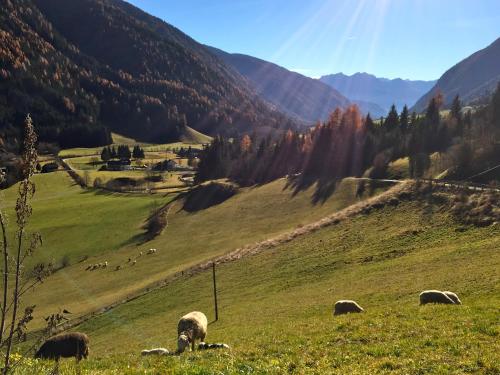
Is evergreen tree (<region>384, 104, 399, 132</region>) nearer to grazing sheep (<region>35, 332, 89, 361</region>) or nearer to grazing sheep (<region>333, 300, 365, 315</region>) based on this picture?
grazing sheep (<region>333, 300, 365, 315</region>)

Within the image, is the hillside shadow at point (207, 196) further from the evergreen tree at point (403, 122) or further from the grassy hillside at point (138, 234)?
the evergreen tree at point (403, 122)

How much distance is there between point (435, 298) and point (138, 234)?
82237 millimetres

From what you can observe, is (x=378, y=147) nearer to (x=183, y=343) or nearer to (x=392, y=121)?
(x=392, y=121)

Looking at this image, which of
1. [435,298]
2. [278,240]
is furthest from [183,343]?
[278,240]

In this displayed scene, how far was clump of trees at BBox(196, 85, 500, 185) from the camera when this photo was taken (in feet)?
312

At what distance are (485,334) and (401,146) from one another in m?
110

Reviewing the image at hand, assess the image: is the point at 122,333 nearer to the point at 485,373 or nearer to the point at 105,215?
the point at 485,373

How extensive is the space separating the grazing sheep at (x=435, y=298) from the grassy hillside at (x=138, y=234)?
43786 millimetres

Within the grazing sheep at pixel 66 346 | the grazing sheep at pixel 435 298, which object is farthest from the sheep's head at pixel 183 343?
the grazing sheep at pixel 435 298

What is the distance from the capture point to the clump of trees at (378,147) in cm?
9499

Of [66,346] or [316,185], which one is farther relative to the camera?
[316,185]

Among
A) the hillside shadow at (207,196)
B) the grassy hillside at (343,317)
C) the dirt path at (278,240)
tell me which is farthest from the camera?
the hillside shadow at (207,196)

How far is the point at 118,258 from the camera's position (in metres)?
84.1

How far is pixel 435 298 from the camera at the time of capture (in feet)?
86.6
